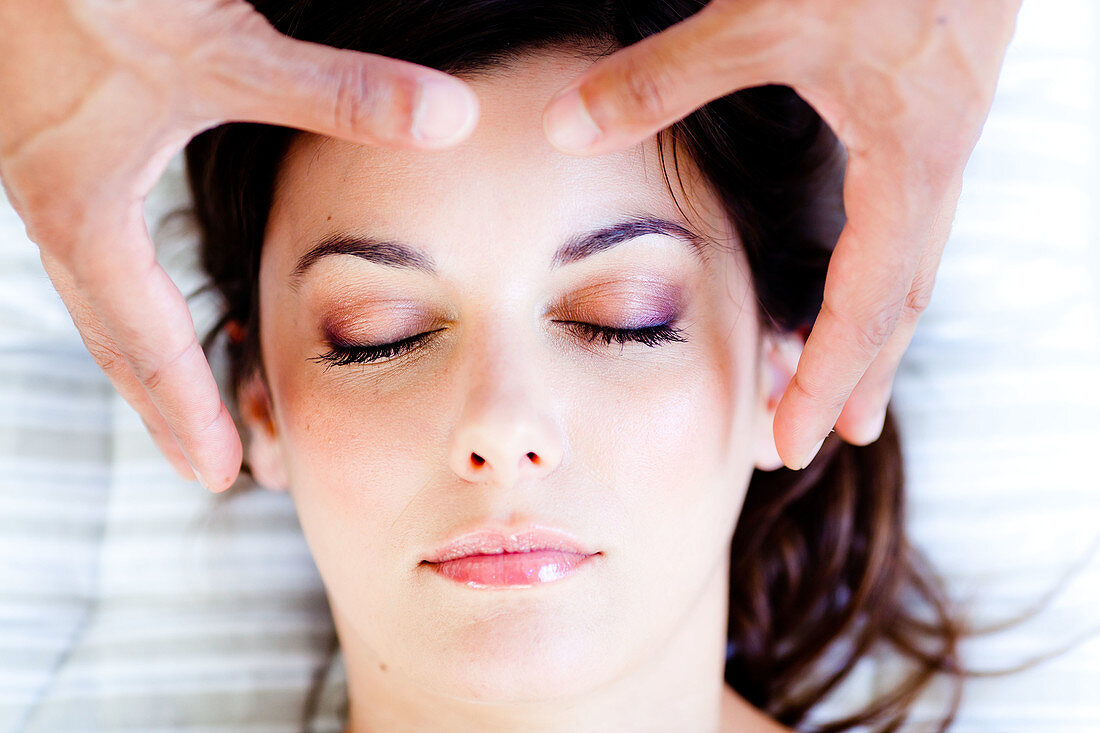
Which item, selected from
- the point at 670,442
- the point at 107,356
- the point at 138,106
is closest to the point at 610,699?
the point at 670,442

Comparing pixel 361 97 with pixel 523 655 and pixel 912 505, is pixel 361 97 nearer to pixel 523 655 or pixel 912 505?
pixel 523 655

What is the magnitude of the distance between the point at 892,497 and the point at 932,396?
18 centimetres

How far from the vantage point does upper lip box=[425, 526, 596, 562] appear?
902mm

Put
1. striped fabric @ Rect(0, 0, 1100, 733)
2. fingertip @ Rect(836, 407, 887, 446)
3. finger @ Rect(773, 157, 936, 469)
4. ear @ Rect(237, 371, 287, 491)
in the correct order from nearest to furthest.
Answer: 1. finger @ Rect(773, 157, 936, 469)
2. fingertip @ Rect(836, 407, 887, 446)
3. ear @ Rect(237, 371, 287, 491)
4. striped fabric @ Rect(0, 0, 1100, 733)

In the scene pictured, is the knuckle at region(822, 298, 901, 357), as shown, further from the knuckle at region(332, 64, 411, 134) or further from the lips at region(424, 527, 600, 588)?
the knuckle at region(332, 64, 411, 134)

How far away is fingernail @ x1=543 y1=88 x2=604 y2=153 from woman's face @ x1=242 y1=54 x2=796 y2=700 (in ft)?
0.56

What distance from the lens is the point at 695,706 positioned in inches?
47.0

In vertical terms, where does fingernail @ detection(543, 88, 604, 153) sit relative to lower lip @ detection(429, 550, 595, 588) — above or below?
above

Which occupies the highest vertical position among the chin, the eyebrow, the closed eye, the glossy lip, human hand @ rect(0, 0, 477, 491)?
human hand @ rect(0, 0, 477, 491)

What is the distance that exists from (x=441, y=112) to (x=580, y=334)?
308mm

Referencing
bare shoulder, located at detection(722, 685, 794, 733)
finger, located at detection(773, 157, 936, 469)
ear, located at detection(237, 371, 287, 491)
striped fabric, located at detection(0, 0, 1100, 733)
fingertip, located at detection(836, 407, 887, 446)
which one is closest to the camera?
finger, located at detection(773, 157, 936, 469)

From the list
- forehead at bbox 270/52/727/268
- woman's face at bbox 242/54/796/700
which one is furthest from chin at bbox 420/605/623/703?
forehead at bbox 270/52/727/268

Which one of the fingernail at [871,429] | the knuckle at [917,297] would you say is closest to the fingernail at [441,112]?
the knuckle at [917,297]

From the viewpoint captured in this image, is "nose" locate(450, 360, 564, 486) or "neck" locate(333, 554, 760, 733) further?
"neck" locate(333, 554, 760, 733)
